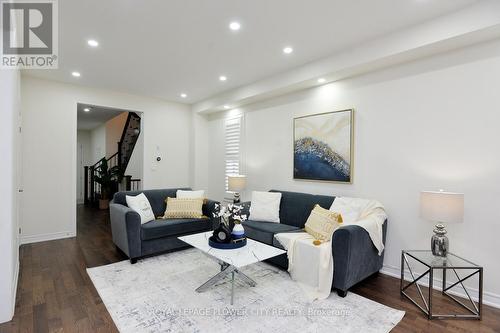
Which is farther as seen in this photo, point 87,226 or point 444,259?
point 87,226

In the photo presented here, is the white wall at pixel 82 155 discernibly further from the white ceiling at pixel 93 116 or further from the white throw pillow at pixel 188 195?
the white throw pillow at pixel 188 195

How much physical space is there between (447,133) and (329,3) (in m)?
1.84

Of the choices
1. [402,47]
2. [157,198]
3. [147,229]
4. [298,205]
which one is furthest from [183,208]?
[402,47]

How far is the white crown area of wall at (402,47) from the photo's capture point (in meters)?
2.39

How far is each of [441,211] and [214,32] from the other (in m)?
2.89

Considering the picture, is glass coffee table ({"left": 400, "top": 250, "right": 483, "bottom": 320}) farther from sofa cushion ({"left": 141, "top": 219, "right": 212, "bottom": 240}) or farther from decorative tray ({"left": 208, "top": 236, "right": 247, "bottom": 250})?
sofa cushion ({"left": 141, "top": 219, "right": 212, "bottom": 240})

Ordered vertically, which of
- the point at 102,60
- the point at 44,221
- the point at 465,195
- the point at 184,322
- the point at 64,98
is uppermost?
the point at 102,60

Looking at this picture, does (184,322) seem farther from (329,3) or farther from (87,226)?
(87,226)

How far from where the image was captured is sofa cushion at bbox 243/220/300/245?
3418 millimetres

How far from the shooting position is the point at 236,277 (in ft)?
10.00

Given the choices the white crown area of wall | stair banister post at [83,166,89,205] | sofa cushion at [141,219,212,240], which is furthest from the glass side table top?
stair banister post at [83,166,89,205]

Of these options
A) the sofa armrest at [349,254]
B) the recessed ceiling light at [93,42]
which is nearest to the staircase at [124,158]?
the recessed ceiling light at [93,42]

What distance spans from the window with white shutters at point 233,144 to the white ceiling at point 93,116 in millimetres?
2613

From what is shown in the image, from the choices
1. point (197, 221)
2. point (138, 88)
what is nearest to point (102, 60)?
point (138, 88)
